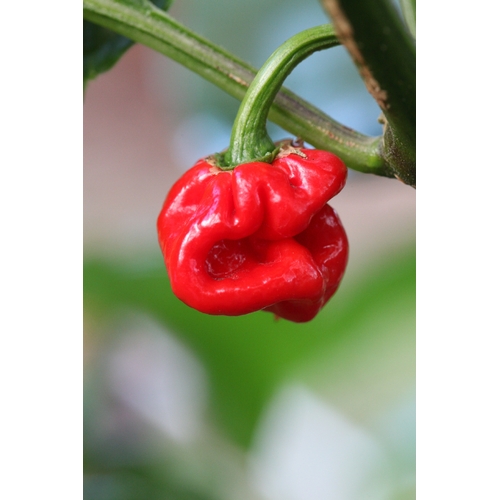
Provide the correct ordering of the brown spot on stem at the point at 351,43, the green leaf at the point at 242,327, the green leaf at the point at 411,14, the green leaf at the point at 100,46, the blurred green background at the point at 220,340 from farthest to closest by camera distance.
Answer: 1. the green leaf at the point at 242,327
2. the blurred green background at the point at 220,340
3. the green leaf at the point at 100,46
4. the green leaf at the point at 411,14
5. the brown spot on stem at the point at 351,43

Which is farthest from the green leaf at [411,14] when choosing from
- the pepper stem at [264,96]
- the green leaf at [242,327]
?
the green leaf at [242,327]

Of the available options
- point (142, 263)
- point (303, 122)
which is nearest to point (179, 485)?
point (142, 263)

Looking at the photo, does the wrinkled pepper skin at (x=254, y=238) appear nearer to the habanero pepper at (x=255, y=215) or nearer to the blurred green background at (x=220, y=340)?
the habanero pepper at (x=255, y=215)

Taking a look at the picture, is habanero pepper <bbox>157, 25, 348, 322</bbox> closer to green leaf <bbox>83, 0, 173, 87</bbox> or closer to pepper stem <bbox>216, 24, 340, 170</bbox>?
pepper stem <bbox>216, 24, 340, 170</bbox>

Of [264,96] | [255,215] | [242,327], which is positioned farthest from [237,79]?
[242,327]

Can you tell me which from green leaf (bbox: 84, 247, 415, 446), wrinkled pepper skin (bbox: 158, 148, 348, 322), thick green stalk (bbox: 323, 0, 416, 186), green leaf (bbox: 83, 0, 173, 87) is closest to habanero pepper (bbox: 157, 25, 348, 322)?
wrinkled pepper skin (bbox: 158, 148, 348, 322)

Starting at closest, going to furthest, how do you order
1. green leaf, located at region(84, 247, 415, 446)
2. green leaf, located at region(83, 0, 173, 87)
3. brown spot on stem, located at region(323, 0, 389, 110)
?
brown spot on stem, located at region(323, 0, 389, 110) < green leaf, located at region(83, 0, 173, 87) < green leaf, located at region(84, 247, 415, 446)
